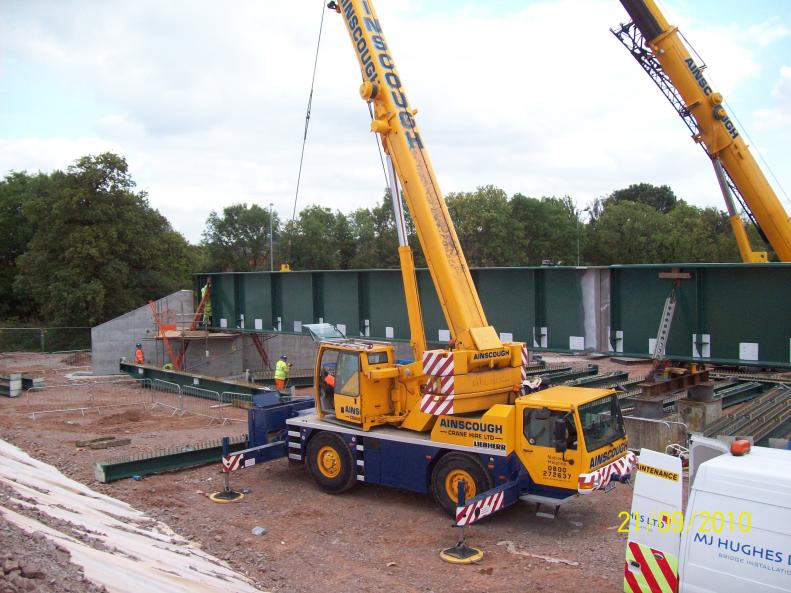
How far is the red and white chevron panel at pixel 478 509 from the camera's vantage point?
333 inches

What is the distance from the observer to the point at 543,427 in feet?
30.0

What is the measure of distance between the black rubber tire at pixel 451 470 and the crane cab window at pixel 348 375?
178 cm

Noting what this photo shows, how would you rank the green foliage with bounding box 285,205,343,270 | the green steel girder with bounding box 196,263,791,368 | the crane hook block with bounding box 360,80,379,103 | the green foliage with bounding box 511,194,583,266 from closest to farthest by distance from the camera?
the crane hook block with bounding box 360,80,379,103 → the green steel girder with bounding box 196,263,791,368 → the green foliage with bounding box 285,205,343,270 → the green foliage with bounding box 511,194,583,266

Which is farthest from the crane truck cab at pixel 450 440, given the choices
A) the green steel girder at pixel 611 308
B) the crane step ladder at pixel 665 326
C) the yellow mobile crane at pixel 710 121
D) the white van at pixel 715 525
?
the yellow mobile crane at pixel 710 121

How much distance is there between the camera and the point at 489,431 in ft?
30.9

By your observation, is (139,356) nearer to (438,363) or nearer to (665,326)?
(438,363)

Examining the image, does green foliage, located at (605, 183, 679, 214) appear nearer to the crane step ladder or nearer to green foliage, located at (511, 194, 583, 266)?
green foliage, located at (511, 194, 583, 266)

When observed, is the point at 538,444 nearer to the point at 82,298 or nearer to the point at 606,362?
the point at 606,362

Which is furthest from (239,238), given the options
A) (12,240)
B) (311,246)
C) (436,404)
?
(436,404)

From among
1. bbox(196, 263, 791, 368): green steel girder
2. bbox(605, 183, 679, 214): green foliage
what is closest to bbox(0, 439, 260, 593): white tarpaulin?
bbox(196, 263, 791, 368): green steel girder

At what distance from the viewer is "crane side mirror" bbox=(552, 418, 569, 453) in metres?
8.83

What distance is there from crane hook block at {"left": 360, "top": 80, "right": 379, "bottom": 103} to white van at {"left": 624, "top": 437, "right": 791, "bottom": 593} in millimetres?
7363

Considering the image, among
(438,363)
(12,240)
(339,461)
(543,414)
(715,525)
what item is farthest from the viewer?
(12,240)

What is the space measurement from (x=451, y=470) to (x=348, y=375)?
7.40 feet
